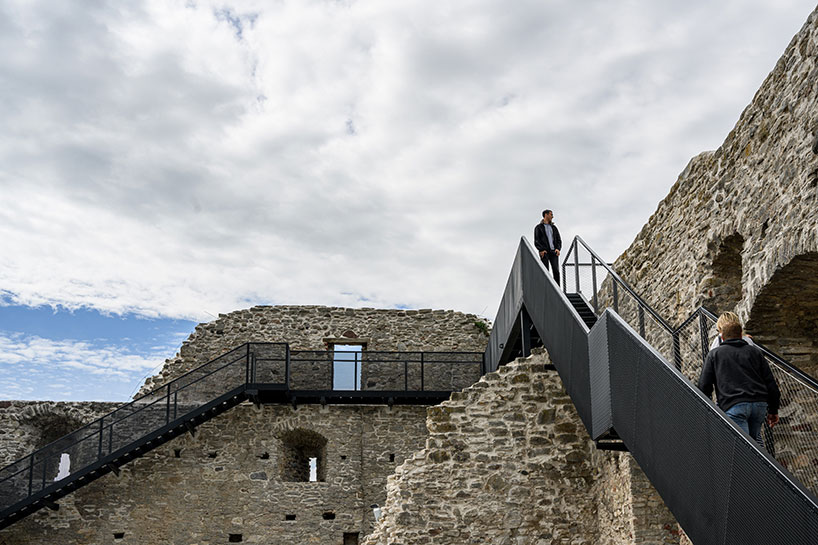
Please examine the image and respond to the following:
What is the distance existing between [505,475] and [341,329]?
8.32m

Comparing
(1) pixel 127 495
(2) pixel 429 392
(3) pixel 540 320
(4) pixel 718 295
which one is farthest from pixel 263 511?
(4) pixel 718 295

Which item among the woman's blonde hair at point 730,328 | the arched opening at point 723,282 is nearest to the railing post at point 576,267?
the arched opening at point 723,282

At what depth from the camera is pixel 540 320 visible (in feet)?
29.1

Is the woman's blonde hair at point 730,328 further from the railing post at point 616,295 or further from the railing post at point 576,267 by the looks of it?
the railing post at point 576,267

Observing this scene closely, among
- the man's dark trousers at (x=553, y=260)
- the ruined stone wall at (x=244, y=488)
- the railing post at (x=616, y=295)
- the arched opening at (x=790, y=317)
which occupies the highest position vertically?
the man's dark trousers at (x=553, y=260)

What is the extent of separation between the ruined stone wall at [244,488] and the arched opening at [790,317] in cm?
909

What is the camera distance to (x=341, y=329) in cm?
1738

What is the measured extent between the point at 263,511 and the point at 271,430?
1477mm

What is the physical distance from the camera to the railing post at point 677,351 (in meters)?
5.98

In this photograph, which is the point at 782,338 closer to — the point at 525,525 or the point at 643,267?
the point at 643,267

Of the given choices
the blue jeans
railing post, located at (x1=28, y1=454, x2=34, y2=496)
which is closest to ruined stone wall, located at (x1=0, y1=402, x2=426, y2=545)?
railing post, located at (x1=28, y1=454, x2=34, y2=496)

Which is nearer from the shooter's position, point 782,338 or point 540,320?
point 782,338

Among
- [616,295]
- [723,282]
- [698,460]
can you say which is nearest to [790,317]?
[723,282]

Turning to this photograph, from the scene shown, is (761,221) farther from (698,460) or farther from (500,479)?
(500,479)
